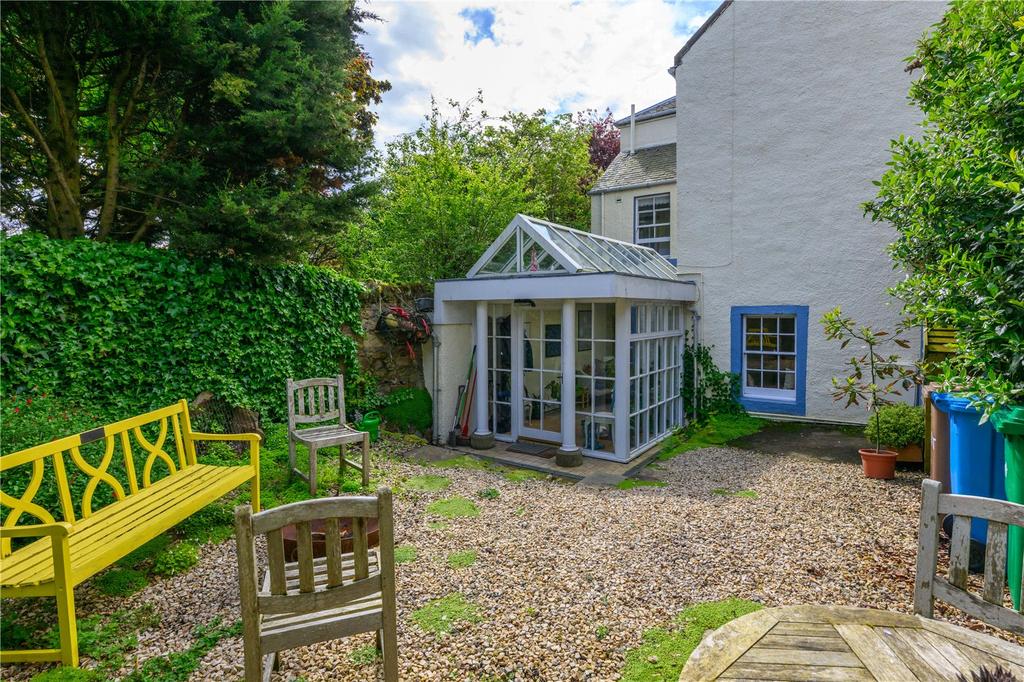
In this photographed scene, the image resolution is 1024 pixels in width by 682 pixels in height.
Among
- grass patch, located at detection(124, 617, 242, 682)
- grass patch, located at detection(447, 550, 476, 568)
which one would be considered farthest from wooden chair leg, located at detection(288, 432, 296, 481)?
grass patch, located at detection(124, 617, 242, 682)

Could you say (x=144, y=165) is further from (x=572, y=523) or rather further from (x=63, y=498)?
(x=572, y=523)

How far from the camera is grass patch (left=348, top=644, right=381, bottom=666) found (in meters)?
3.06

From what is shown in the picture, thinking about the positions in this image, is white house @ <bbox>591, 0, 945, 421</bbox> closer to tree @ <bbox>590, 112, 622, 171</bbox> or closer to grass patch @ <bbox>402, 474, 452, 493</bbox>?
grass patch @ <bbox>402, 474, 452, 493</bbox>

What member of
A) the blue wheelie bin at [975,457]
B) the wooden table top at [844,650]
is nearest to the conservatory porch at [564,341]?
the blue wheelie bin at [975,457]

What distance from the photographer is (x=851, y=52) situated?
9.63 meters

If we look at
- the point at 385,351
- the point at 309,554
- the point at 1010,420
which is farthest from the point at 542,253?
the point at 309,554

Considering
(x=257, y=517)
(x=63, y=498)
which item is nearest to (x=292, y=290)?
(x=63, y=498)

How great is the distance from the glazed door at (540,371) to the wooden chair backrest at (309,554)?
5918 millimetres

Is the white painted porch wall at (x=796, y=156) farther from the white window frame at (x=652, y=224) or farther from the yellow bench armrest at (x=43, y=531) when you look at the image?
the yellow bench armrest at (x=43, y=531)

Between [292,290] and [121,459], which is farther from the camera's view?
[292,290]

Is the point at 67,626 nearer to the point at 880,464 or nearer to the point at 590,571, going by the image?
the point at 590,571

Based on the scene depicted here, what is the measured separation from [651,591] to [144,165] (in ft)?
24.1

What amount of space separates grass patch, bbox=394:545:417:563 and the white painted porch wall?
8.27 metres

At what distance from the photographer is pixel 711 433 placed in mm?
9398
